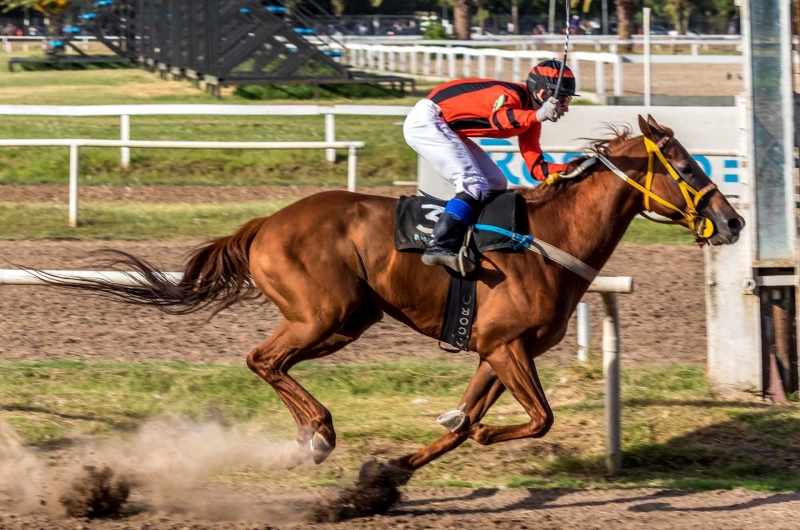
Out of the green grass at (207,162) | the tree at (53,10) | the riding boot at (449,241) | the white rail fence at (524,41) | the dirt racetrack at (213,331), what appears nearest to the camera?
the riding boot at (449,241)

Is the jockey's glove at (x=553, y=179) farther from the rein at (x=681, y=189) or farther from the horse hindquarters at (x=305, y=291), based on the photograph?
the horse hindquarters at (x=305, y=291)

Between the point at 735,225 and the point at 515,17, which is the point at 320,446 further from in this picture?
the point at 515,17

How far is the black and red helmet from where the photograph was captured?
4.91 metres

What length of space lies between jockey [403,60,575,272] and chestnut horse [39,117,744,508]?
6.9 inches

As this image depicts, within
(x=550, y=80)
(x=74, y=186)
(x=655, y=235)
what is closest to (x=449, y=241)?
(x=550, y=80)

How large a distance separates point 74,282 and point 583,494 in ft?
8.66

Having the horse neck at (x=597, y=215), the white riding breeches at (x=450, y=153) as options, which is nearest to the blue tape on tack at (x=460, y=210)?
the white riding breeches at (x=450, y=153)

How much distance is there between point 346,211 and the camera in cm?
505

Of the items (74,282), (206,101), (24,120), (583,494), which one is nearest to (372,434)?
(583,494)

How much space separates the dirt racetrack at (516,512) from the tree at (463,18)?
30385 millimetres

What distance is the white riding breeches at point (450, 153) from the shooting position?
5020 millimetres

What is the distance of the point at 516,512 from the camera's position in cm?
462

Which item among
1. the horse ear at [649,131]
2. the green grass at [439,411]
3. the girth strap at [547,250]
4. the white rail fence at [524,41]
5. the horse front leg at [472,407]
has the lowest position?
the green grass at [439,411]

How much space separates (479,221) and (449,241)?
0.65 feet
